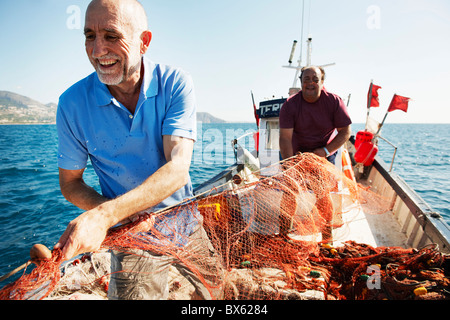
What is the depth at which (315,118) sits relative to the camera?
3.72 meters

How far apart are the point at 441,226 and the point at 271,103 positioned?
5.32 metres

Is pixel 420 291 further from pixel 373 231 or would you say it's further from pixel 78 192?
pixel 373 231

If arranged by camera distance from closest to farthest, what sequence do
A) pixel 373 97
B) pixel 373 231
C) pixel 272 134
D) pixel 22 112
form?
pixel 373 231, pixel 373 97, pixel 272 134, pixel 22 112

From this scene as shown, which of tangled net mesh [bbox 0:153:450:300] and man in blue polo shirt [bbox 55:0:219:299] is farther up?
Answer: man in blue polo shirt [bbox 55:0:219:299]

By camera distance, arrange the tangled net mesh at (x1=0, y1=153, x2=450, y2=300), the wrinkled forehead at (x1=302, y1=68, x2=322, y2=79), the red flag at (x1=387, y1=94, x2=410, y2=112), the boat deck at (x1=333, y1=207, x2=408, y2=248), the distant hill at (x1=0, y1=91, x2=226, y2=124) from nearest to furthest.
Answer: the tangled net mesh at (x1=0, y1=153, x2=450, y2=300) < the wrinkled forehead at (x1=302, y1=68, x2=322, y2=79) < the boat deck at (x1=333, y1=207, x2=408, y2=248) < the red flag at (x1=387, y1=94, x2=410, y2=112) < the distant hill at (x1=0, y1=91, x2=226, y2=124)

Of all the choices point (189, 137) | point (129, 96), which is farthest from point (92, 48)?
point (189, 137)

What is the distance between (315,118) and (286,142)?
1.84 ft

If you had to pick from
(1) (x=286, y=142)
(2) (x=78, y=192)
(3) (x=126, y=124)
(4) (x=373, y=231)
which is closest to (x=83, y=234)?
(2) (x=78, y=192)

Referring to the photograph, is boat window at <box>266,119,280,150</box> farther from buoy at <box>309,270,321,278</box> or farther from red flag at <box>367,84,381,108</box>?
buoy at <box>309,270,321,278</box>

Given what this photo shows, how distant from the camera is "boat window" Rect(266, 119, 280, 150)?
810cm

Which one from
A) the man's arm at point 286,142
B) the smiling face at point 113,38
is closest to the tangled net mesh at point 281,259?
the man's arm at point 286,142

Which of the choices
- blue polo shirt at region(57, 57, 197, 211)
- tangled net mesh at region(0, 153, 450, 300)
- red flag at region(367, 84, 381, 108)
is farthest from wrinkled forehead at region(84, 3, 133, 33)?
red flag at region(367, 84, 381, 108)

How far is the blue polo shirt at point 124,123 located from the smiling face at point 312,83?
2423 millimetres

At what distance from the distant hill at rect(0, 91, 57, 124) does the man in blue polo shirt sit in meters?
166
